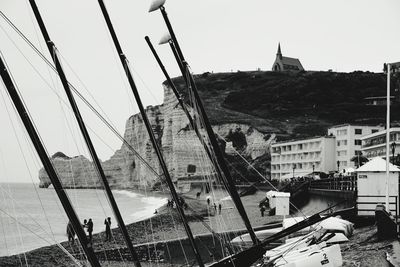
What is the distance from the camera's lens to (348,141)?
107m

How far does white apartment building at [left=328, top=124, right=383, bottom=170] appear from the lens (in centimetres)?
10581

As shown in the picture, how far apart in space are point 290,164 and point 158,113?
53.7m

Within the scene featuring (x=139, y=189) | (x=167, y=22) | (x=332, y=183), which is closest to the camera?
(x=167, y=22)

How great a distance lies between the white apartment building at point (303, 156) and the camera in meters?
112

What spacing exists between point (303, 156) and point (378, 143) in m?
25.6

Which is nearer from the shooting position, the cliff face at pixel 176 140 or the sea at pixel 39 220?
the sea at pixel 39 220

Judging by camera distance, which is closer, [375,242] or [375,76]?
[375,242]

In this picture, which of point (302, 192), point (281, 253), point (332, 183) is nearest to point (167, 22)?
point (281, 253)

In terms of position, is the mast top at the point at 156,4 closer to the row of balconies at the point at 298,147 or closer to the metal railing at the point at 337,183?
the metal railing at the point at 337,183

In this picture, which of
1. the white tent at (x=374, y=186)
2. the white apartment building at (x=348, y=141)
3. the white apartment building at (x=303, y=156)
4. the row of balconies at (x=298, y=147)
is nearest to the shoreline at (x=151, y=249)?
the white tent at (x=374, y=186)

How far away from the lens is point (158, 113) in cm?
15938

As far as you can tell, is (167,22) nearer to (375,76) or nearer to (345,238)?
(345,238)

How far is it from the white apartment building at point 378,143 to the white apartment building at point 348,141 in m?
2.17

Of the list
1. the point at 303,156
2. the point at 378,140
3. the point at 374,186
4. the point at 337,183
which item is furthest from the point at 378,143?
the point at 374,186
